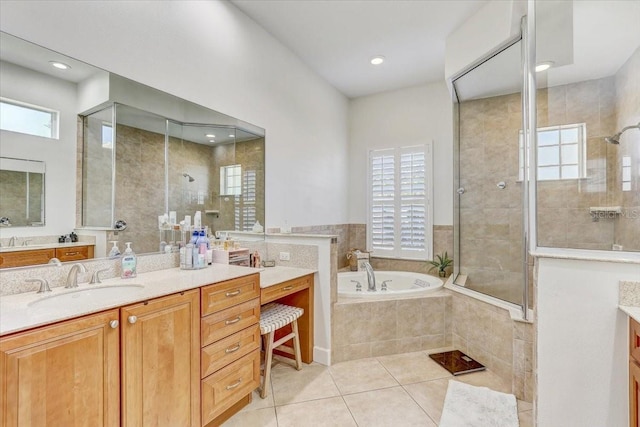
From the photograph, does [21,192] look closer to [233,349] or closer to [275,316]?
[233,349]

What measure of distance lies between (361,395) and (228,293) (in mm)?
1194

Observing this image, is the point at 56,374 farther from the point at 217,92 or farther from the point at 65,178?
the point at 217,92

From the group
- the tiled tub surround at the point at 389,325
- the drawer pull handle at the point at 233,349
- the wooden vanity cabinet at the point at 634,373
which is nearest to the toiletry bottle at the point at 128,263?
the drawer pull handle at the point at 233,349

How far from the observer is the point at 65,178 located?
5.20 ft

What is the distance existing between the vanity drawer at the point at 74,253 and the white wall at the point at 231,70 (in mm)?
1024

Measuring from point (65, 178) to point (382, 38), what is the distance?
291cm

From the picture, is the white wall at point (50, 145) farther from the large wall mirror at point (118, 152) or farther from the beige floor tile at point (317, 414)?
the beige floor tile at point (317, 414)

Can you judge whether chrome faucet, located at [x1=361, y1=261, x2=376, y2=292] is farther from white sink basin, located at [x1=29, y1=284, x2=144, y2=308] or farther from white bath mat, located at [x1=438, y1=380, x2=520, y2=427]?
white sink basin, located at [x1=29, y1=284, x2=144, y2=308]

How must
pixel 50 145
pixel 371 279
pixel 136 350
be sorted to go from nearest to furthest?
pixel 136 350
pixel 50 145
pixel 371 279

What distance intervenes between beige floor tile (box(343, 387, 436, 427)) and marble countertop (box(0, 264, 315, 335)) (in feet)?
3.14

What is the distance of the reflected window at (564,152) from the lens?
2.37 metres

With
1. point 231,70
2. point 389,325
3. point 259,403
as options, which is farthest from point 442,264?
point 231,70

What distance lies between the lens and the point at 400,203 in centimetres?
412

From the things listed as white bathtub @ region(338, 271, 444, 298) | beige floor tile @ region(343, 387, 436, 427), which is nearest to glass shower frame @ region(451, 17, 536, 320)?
white bathtub @ region(338, 271, 444, 298)
